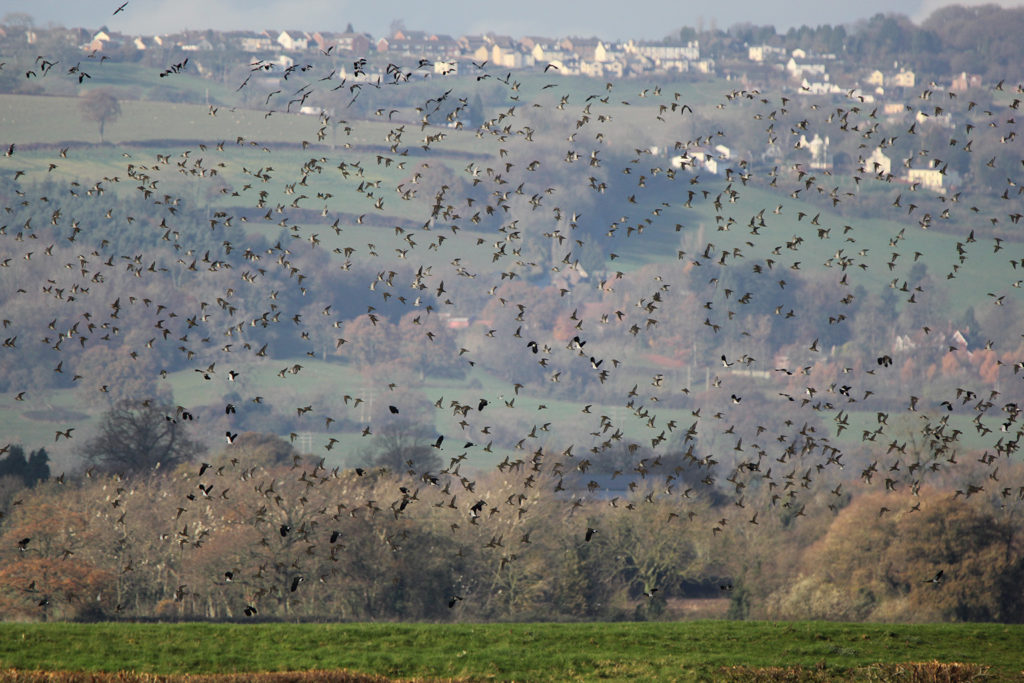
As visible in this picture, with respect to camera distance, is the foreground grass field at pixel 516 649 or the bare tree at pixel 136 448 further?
the bare tree at pixel 136 448

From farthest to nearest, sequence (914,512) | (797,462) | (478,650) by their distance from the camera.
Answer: (797,462), (914,512), (478,650)

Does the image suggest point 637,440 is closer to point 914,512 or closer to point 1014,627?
point 914,512

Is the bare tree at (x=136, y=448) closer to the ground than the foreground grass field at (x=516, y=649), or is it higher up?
higher up

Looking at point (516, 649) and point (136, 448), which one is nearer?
point (516, 649)

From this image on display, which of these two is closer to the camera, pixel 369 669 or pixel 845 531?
pixel 369 669

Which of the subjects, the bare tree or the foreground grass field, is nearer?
the foreground grass field

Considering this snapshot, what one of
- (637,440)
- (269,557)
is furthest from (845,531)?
(637,440)

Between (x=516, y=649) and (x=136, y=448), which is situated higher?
(x=136, y=448)

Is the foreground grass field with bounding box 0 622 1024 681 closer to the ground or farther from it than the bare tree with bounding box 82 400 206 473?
closer to the ground
